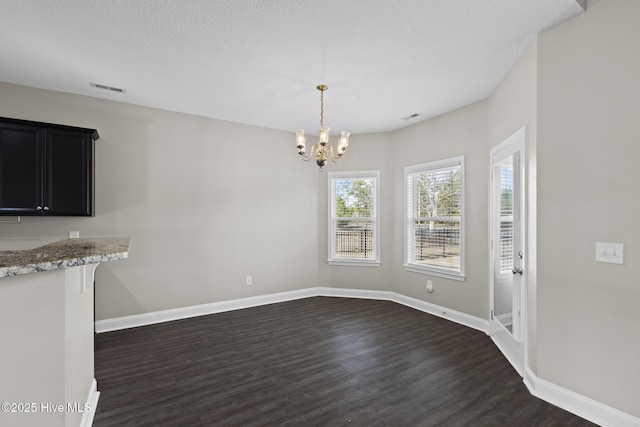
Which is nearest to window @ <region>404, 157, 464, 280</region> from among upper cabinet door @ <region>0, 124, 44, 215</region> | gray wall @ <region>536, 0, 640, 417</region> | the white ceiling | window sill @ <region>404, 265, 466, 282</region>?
window sill @ <region>404, 265, 466, 282</region>

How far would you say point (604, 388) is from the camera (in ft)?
6.95

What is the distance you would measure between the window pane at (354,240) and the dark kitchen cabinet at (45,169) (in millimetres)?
3552

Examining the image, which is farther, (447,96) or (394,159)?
(394,159)

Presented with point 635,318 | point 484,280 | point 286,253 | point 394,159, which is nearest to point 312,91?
point 394,159

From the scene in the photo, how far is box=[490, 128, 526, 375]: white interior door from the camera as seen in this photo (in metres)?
2.84

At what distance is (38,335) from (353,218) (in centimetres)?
444

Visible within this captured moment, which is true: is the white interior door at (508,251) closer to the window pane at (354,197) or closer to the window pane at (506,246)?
the window pane at (506,246)

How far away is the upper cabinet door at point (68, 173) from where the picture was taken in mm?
3230

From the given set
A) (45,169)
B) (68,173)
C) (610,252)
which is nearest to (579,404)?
(610,252)

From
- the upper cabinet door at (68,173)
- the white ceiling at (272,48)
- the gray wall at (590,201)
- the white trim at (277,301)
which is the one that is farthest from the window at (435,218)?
the upper cabinet door at (68,173)

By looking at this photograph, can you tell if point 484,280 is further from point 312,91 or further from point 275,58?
point 275,58

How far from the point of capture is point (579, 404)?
7.25 feet

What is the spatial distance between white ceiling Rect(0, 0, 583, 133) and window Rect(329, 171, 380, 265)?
5.36 feet

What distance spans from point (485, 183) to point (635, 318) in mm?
2072
